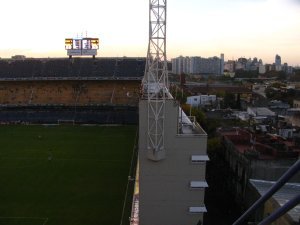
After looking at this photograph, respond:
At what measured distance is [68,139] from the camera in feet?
107

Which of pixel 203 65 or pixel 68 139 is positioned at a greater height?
pixel 203 65

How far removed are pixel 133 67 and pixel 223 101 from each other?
12.9 m

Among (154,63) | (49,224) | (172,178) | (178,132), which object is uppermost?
(154,63)

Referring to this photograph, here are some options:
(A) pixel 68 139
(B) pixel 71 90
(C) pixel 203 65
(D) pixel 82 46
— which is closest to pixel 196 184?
(A) pixel 68 139

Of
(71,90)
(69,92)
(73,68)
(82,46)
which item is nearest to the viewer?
(69,92)

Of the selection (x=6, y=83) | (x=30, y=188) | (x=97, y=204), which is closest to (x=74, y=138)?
(x=30, y=188)

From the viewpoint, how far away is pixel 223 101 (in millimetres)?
51031

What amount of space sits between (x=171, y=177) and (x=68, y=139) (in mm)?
20435

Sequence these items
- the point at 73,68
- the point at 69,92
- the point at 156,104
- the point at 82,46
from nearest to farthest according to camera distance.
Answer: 1. the point at 156,104
2. the point at 69,92
3. the point at 73,68
4. the point at 82,46

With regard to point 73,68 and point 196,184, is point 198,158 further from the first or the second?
point 73,68

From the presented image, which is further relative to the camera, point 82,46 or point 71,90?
point 82,46

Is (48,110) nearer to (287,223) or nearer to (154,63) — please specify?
(154,63)

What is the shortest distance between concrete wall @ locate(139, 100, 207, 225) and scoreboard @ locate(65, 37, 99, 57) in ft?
122

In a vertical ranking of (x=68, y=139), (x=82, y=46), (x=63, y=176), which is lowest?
(x=63, y=176)
